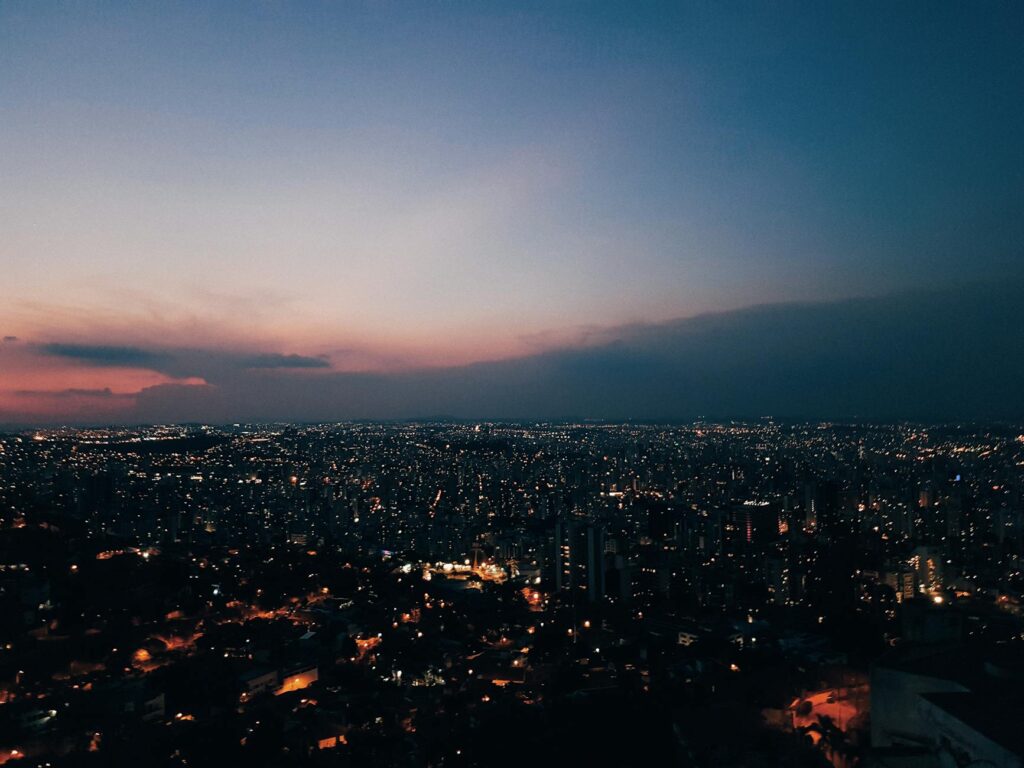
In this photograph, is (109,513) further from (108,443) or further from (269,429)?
(269,429)

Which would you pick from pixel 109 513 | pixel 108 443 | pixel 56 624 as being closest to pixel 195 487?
pixel 109 513

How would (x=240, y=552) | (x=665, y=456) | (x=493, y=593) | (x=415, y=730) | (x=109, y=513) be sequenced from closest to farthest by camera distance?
(x=415, y=730)
(x=493, y=593)
(x=240, y=552)
(x=109, y=513)
(x=665, y=456)

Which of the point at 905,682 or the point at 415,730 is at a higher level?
the point at 905,682

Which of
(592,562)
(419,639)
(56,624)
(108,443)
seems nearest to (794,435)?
(592,562)

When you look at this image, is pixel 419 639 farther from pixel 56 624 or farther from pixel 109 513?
pixel 109 513

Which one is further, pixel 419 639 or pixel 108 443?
pixel 108 443

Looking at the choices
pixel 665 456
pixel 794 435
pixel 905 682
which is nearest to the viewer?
pixel 905 682
